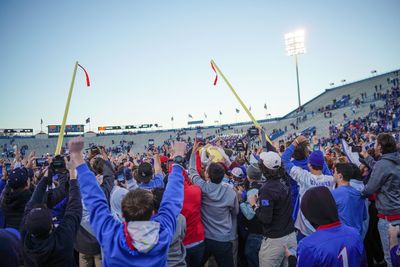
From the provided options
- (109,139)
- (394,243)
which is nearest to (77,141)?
(394,243)

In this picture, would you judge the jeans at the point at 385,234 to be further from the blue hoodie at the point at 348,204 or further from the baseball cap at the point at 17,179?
the baseball cap at the point at 17,179

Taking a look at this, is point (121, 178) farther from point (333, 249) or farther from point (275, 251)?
point (333, 249)

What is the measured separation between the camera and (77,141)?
7.18 ft

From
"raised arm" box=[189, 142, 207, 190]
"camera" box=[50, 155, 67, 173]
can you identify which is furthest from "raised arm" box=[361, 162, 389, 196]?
"camera" box=[50, 155, 67, 173]

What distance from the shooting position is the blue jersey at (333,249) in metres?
1.97

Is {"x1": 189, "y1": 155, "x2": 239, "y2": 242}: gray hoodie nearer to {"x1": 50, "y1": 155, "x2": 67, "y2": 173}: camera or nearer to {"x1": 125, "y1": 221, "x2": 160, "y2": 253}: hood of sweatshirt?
A: {"x1": 50, "y1": 155, "x2": 67, "y2": 173}: camera

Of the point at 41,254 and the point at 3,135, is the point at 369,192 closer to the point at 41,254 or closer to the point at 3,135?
the point at 41,254

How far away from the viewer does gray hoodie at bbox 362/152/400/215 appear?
12.4 feet

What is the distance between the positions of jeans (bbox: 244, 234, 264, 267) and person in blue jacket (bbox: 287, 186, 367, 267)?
193cm

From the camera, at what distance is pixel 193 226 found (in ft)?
11.9

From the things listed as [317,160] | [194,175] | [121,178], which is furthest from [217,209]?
[121,178]

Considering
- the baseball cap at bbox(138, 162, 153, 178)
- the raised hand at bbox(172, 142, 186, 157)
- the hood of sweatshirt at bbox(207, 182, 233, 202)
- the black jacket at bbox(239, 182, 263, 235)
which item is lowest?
the black jacket at bbox(239, 182, 263, 235)

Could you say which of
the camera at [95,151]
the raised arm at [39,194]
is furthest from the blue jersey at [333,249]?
the camera at [95,151]

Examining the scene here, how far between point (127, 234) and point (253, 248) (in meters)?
2.68
